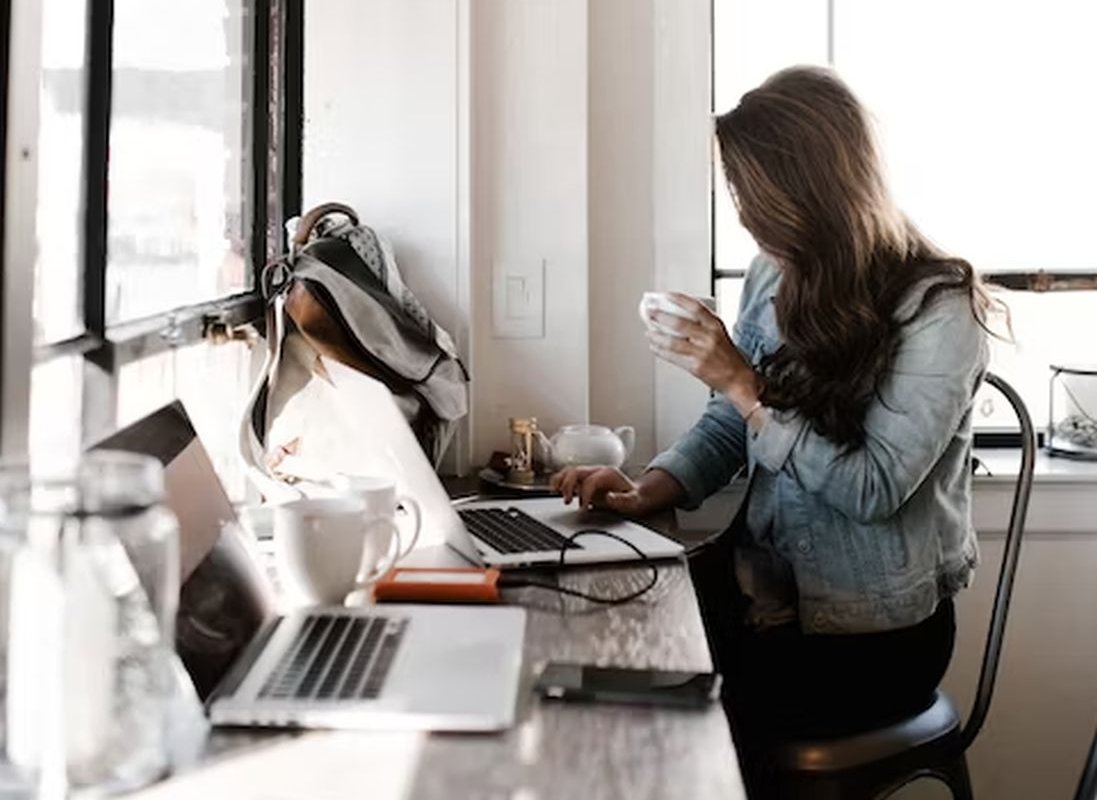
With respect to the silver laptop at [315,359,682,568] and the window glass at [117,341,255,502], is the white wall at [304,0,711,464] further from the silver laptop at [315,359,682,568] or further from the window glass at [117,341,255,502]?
the silver laptop at [315,359,682,568]

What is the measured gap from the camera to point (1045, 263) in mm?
2436

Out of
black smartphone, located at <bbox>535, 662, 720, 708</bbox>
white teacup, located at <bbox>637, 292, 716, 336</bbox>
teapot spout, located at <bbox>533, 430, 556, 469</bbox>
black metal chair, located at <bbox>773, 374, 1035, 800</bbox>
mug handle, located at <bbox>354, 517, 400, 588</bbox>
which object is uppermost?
white teacup, located at <bbox>637, 292, 716, 336</bbox>

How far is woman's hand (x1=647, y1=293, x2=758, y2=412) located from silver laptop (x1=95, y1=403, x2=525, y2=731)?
0.61 meters

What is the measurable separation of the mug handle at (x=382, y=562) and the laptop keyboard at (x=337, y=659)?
76 mm

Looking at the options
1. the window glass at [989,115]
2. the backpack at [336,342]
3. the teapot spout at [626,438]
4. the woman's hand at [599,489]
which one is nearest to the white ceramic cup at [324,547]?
the backpack at [336,342]

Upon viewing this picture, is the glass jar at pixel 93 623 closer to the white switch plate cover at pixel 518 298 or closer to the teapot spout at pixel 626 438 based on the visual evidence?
the teapot spout at pixel 626 438

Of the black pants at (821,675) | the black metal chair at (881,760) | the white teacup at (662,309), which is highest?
the white teacup at (662,309)

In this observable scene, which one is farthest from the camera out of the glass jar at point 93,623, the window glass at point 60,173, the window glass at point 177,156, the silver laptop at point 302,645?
the window glass at point 177,156

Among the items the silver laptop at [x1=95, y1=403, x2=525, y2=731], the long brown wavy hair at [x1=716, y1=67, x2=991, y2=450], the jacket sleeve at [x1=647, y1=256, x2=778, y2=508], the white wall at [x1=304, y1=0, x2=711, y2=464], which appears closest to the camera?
the silver laptop at [x1=95, y1=403, x2=525, y2=731]

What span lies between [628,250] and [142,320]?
1.06 m

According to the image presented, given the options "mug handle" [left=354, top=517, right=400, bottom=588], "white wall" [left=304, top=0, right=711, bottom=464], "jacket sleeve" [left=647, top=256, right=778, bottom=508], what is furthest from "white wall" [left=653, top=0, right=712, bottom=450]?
"mug handle" [left=354, top=517, right=400, bottom=588]

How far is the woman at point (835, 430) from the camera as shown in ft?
5.38

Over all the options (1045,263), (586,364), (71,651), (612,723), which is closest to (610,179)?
(586,364)

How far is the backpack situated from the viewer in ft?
5.89
